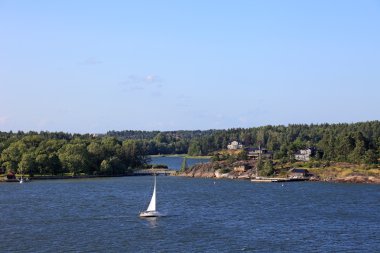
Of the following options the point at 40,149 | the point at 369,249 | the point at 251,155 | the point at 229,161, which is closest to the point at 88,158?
the point at 40,149

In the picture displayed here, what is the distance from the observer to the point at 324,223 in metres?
72.1

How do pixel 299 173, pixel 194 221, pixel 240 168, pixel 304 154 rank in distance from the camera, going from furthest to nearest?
pixel 304 154
pixel 240 168
pixel 299 173
pixel 194 221

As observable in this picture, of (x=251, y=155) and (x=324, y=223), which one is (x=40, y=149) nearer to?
(x=251, y=155)

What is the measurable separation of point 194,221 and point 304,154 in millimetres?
98040

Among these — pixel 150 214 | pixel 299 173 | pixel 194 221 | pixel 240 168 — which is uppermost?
pixel 240 168

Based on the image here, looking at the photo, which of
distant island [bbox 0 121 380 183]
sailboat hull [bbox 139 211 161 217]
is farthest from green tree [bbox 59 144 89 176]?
sailboat hull [bbox 139 211 161 217]

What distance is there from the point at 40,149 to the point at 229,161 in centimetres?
5399

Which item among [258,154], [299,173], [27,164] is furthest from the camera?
[258,154]

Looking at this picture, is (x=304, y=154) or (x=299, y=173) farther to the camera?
(x=304, y=154)

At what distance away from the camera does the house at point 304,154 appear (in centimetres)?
16331

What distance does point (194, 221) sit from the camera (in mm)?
73312

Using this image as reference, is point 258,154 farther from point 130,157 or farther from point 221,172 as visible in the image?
point 130,157

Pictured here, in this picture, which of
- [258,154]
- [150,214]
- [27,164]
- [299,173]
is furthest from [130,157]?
[150,214]

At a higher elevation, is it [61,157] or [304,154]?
[304,154]
